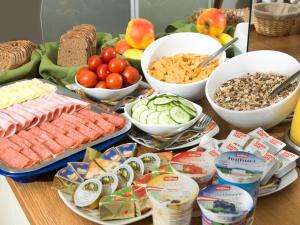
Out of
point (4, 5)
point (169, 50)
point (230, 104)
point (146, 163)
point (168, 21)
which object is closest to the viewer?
point (146, 163)

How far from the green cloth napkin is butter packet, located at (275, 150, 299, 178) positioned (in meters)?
0.93

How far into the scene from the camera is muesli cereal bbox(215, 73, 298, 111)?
45.2 inches

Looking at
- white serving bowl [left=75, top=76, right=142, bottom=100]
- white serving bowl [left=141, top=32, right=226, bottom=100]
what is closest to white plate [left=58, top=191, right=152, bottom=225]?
white serving bowl [left=75, top=76, right=142, bottom=100]

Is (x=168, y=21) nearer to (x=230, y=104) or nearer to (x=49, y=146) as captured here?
(x=230, y=104)

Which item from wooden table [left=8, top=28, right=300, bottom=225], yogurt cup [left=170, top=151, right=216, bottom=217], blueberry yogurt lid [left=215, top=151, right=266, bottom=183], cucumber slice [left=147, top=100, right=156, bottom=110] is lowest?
wooden table [left=8, top=28, right=300, bottom=225]

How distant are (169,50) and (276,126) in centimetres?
47

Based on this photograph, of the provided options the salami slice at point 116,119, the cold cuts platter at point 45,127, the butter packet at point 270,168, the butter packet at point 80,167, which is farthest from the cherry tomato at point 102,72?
the butter packet at point 270,168

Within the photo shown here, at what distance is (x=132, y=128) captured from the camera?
1218 mm

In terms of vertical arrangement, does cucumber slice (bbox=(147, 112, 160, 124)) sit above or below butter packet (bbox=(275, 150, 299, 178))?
above

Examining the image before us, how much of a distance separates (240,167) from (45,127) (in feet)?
1.94

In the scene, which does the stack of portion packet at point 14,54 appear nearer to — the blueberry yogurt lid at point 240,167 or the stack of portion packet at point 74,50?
the stack of portion packet at point 74,50

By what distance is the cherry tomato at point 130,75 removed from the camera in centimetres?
138

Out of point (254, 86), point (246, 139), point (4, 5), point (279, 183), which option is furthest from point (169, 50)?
point (4, 5)

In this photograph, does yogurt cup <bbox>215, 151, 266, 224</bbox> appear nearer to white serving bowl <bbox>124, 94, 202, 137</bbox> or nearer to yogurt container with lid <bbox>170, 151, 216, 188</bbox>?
yogurt container with lid <bbox>170, 151, 216, 188</bbox>
